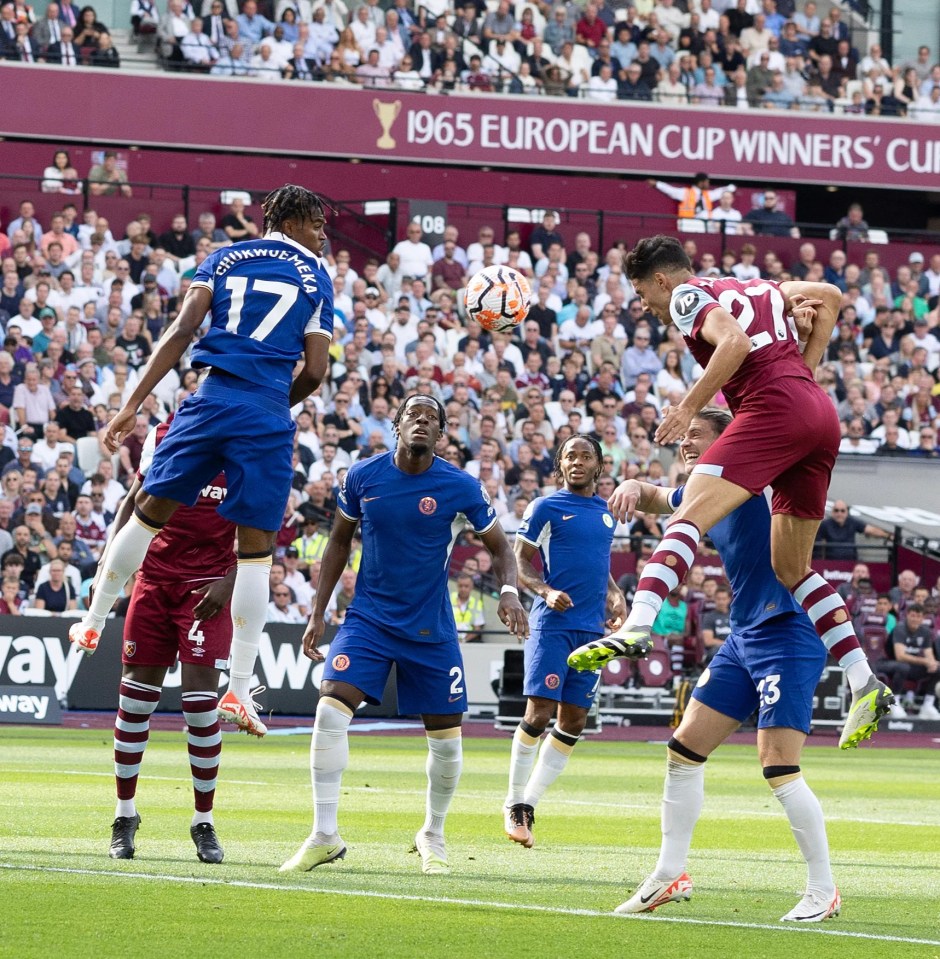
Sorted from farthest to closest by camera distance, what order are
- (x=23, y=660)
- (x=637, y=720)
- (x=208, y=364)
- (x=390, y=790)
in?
(x=637, y=720) → (x=23, y=660) → (x=390, y=790) → (x=208, y=364)

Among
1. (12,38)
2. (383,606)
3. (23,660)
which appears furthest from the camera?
(12,38)

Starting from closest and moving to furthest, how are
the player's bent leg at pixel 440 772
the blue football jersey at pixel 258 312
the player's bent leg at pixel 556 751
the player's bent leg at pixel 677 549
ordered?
the player's bent leg at pixel 677 549
the blue football jersey at pixel 258 312
the player's bent leg at pixel 440 772
the player's bent leg at pixel 556 751

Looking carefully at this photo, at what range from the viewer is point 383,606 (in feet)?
29.7

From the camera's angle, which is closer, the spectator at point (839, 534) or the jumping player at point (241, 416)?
the jumping player at point (241, 416)

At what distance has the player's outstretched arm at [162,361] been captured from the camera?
318 inches

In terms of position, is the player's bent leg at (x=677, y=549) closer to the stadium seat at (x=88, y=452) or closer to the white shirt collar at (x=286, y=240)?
the white shirt collar at (x=286, y=240)

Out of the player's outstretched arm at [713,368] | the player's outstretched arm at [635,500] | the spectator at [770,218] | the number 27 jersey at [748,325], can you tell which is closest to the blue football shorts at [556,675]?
the player's outstretched arm at [635,500]

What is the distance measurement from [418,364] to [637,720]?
633 centimetres

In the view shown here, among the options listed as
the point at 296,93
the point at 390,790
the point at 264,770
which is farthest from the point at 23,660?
the point at 296,93

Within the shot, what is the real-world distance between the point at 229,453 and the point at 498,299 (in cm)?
485

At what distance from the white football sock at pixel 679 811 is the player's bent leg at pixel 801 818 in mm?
321

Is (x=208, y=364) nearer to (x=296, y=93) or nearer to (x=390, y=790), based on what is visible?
(x=390, y=790)

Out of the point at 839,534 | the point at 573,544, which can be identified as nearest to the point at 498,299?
the point at 573,544

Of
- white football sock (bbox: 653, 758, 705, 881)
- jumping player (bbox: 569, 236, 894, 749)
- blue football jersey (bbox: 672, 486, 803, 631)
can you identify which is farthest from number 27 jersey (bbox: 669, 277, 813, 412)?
white football sock (bbox: 653, 758, 705, 881)
